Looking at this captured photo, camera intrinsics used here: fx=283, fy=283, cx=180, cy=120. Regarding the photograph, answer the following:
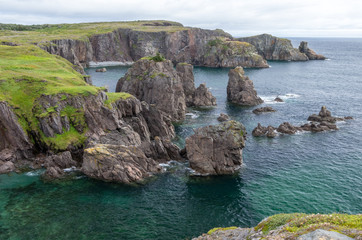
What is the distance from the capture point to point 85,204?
53.5 meters

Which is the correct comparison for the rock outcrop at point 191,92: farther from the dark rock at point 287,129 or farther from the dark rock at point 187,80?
the dark rock at point 287,129

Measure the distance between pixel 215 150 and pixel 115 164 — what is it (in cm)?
2305

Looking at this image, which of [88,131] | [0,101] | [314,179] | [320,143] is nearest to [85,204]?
[88,131]

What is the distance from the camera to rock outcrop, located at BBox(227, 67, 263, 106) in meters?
127

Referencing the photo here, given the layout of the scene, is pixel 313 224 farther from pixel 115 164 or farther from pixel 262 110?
pixel 262 110

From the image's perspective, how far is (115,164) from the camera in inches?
2454

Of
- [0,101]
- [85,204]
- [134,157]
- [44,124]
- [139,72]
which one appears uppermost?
[139,72]

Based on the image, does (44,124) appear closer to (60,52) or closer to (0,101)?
(0,101)

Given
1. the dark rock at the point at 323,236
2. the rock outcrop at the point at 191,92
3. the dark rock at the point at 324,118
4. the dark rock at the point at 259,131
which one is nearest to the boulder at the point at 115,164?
the dark rock at the point at 259,131

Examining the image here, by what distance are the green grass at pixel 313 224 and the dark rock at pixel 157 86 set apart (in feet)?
251

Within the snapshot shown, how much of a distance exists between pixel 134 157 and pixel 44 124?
2498 cm

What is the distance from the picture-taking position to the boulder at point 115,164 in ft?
202

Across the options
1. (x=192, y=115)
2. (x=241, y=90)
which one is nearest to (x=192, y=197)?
(x=192, y=115)

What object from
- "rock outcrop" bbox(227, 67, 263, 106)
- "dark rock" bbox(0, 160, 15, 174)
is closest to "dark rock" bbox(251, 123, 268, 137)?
"rock outcrop" bbox(227, 67, 263, 106)
